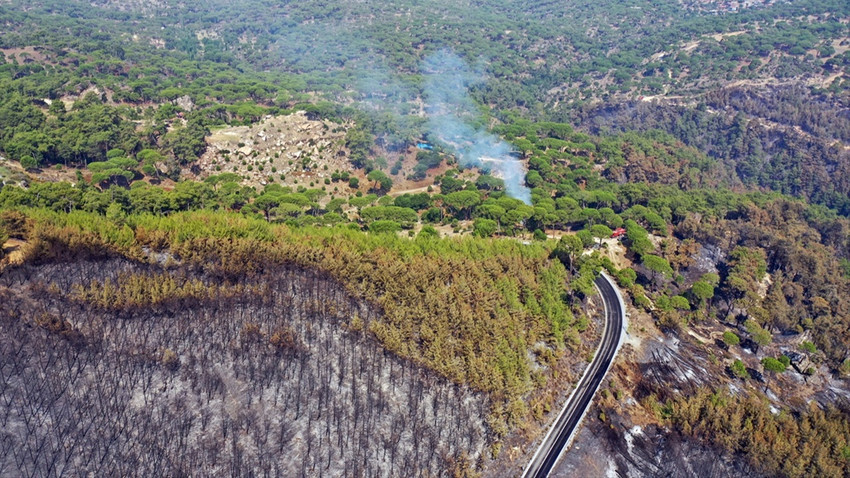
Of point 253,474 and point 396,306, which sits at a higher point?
point 396,306

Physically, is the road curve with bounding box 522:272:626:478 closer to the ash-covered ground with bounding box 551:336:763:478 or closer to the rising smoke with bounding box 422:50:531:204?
the ash-covered ground with bounding box 551:336:763:478

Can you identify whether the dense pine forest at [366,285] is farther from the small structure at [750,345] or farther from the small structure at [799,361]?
the small structure at [799,361]

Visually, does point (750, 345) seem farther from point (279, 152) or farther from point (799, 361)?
point (279, 152)

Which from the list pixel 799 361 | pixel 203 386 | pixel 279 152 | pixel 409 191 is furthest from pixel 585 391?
pixel 279 152

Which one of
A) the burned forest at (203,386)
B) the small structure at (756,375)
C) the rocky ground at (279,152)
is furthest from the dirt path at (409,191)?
the small structure at (756,375)

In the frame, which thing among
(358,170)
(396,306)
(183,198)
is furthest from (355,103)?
(396,306)

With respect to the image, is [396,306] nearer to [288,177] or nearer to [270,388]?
[270,388]
